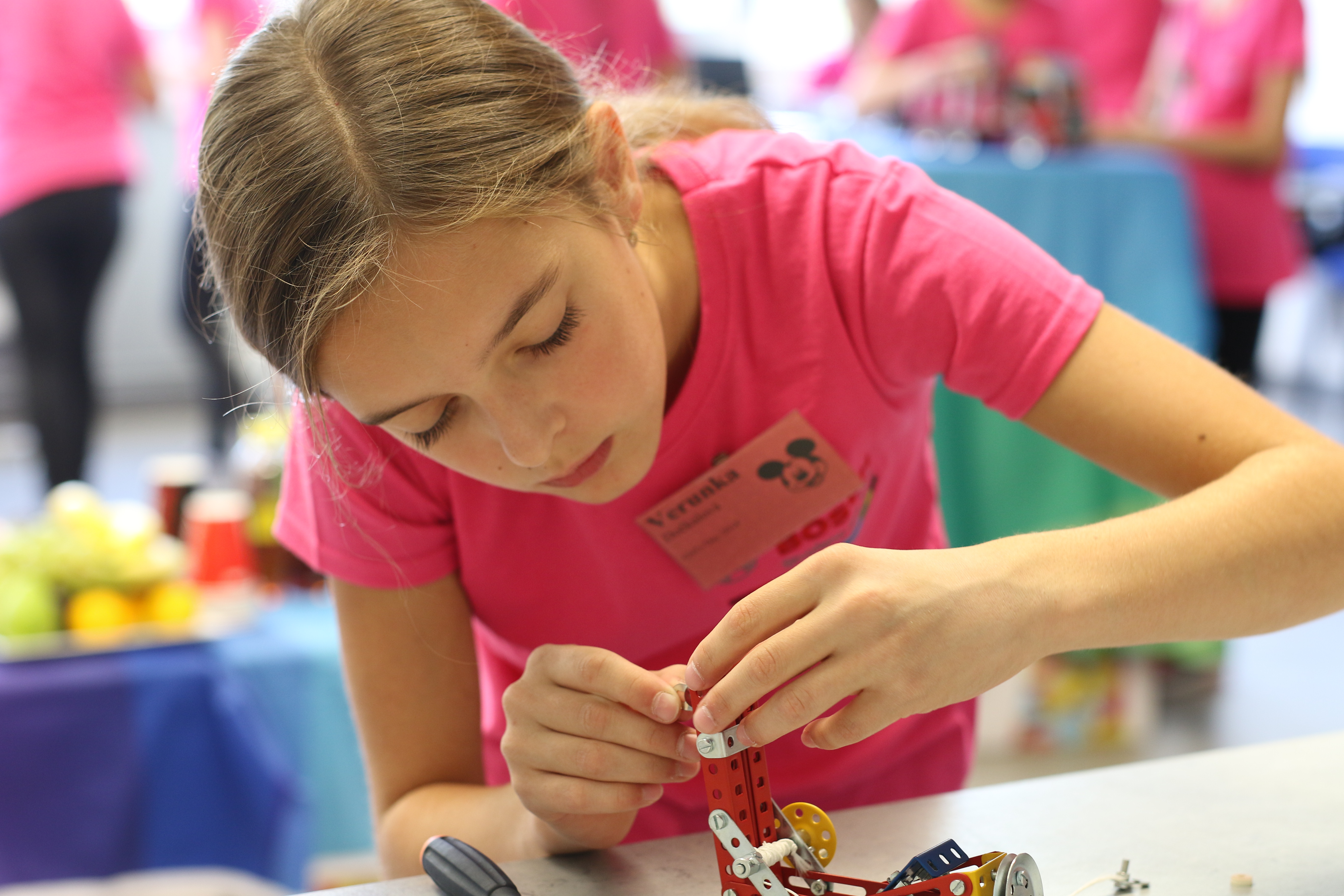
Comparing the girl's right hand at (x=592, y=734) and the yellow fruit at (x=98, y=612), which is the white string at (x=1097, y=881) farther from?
the yellow fruit at (x=98, y=612)

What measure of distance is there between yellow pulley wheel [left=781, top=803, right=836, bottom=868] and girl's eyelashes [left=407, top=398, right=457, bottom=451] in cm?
32

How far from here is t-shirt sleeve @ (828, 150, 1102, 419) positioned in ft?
2.68

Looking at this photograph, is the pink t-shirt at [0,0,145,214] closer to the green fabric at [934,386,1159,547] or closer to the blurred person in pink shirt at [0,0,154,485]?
the blurred person in pink shirt at [0,0,154,485]

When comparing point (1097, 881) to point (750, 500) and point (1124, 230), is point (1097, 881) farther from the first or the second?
point (1124, 230)

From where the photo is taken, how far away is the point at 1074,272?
2381 mm

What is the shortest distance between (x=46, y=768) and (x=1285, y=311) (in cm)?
543

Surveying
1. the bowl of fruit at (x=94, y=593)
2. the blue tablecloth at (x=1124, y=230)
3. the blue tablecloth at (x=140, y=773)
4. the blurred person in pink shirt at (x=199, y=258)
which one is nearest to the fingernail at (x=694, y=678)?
the blurred person in pink shirt at (x=199, y=258)

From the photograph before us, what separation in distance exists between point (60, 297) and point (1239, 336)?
292 cm

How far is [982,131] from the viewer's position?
8.63 ft

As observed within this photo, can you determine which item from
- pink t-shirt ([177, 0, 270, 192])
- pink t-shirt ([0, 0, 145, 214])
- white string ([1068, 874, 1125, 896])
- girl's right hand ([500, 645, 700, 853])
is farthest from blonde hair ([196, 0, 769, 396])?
pink t-shirt ([0, 0, 145, 214])

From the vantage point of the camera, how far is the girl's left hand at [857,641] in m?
0.65

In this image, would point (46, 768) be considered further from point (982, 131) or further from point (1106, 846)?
point (982, 131)

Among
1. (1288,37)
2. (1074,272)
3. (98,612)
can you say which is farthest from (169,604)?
(1288,37)

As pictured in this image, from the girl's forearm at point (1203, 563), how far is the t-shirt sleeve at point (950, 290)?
134mm
